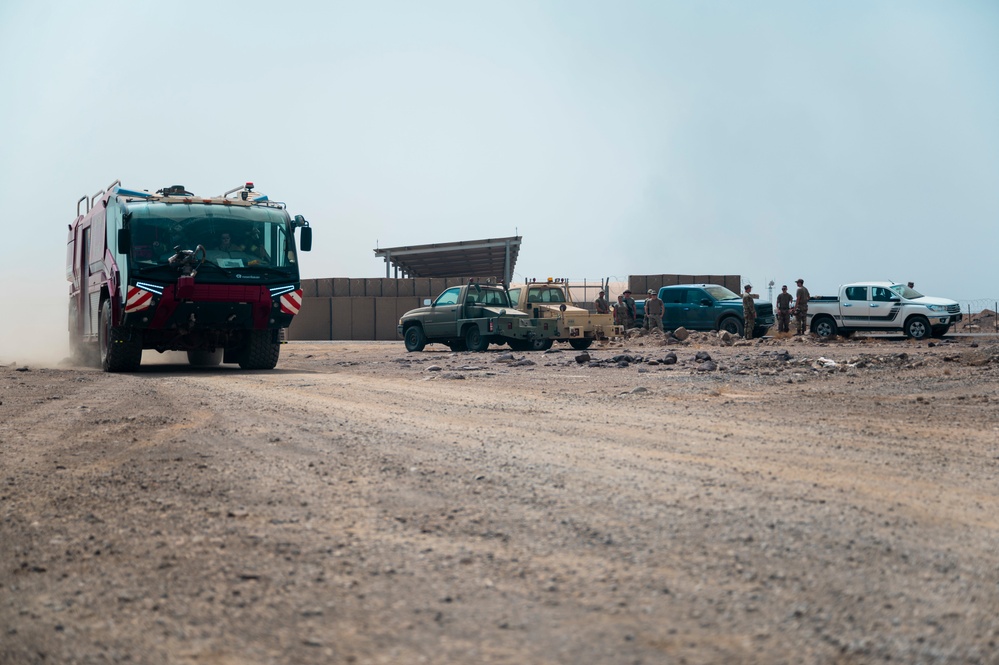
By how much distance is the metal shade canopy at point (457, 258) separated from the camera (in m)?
40.7

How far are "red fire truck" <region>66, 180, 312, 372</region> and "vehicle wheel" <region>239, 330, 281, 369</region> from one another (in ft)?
0.06

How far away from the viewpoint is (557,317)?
23.6 m

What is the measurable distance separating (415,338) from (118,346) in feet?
32.4

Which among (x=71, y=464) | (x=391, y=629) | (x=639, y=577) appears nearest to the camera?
(x=391, y=629)

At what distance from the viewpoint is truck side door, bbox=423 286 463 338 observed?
24.2 m

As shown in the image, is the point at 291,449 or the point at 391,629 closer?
the point at 391,629

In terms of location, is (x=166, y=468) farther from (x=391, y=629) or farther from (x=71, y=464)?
(x=391, y=629)

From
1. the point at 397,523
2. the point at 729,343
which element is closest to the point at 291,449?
the point at 397,523

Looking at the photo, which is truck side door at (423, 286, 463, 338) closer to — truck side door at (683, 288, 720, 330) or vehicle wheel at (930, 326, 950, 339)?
truck side door at (683, 288, 720, 330)

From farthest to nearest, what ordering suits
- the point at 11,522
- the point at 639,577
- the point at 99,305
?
the point at 99,305 → the point at 11,522 → the point at 639,577

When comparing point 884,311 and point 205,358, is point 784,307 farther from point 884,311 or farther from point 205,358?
point 205,358

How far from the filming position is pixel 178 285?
15727 millimetres

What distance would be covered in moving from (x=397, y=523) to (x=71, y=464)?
3.41m

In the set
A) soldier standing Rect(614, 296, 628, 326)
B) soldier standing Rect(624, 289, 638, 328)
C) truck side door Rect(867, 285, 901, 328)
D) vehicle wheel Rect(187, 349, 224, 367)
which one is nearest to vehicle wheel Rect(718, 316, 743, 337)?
soldier standing Rect(624, 289, 638, 328)
